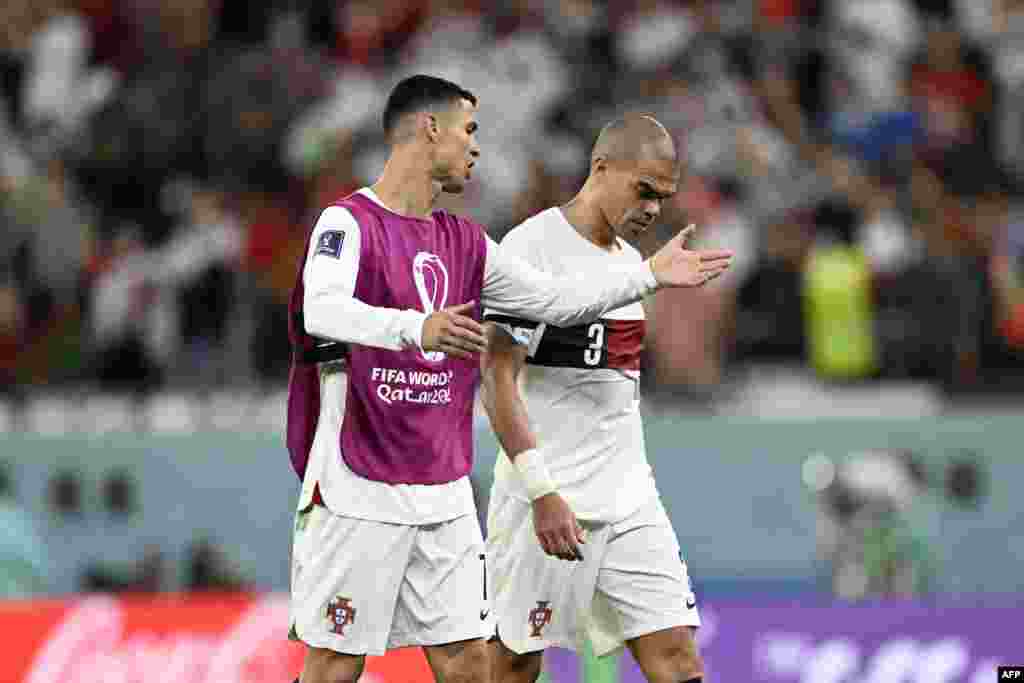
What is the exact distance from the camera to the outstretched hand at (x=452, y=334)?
6.26 metres

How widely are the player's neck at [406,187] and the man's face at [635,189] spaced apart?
847mm

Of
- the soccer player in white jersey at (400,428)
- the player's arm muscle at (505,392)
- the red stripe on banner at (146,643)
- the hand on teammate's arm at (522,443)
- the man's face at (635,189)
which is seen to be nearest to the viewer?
the soccer player in white jersey at (400,428)

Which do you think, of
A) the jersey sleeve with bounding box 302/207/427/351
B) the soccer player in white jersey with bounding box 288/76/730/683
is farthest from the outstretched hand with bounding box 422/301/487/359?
the soccer player in white jersey with bounding box 288/76/730/683

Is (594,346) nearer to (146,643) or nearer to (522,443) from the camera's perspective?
(522,443)

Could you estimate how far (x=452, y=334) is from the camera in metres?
6.26

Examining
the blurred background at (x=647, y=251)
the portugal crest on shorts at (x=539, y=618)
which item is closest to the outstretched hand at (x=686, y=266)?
the portugal crest on shorts at (x=539, y=618)

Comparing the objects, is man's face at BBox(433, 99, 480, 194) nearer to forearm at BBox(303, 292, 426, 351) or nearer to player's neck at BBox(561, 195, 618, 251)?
forearm at BBox(303, 292, 426, 351)

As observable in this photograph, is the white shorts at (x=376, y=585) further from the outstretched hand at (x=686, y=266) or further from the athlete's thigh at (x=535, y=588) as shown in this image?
the outstretched hand at (x=686, y=266)

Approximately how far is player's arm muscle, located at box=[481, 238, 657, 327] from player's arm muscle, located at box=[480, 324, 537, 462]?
0.20 m

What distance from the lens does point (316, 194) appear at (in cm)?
1504

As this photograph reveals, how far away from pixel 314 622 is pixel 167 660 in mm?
4135

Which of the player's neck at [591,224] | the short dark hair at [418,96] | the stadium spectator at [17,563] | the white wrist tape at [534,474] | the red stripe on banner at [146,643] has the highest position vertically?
the short dark hair at [418,96]

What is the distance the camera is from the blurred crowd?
13625 millimetres

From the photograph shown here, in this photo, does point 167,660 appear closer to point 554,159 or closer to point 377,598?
point 377,598
